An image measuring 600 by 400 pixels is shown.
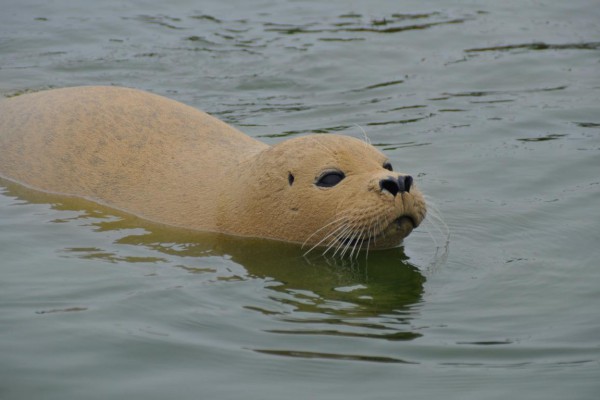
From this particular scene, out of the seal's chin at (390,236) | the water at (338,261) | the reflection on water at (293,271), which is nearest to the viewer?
the water at (338,261)

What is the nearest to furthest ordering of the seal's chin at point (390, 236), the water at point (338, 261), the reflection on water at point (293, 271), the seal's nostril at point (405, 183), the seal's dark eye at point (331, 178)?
1. the water at point (338, 261)
2. the reflection on water at point (293, 271)
3. the seal's nostril at point (405, 183)
4. the seal's chin at point (390, 236)
5. the seal's dark eye at point (331, 178)

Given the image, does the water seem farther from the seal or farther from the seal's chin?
the seal

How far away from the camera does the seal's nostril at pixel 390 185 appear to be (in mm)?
Result: 6863

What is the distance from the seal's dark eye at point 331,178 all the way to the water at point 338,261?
491 millimetres

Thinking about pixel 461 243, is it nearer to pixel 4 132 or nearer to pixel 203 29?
pixel 4 132

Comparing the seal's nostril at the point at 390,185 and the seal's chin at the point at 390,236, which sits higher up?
the seal's nostril at the point at 390,185

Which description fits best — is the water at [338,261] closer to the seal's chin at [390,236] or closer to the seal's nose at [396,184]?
the seal's chin at [390,236]

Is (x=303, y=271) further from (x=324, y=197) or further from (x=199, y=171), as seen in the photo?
(x=199, y=171)

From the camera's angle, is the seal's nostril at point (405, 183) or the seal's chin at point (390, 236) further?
the seal's chin at point (390, 236)

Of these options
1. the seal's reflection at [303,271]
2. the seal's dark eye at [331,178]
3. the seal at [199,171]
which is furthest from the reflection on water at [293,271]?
the seal's dark eye at [331,178]

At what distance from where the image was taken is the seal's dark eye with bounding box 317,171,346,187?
23.7 feet

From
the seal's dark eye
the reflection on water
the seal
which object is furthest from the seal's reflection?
the seal's dark eye

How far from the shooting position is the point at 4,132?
8812 millimetres

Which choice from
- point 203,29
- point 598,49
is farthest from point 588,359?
point 203,29
